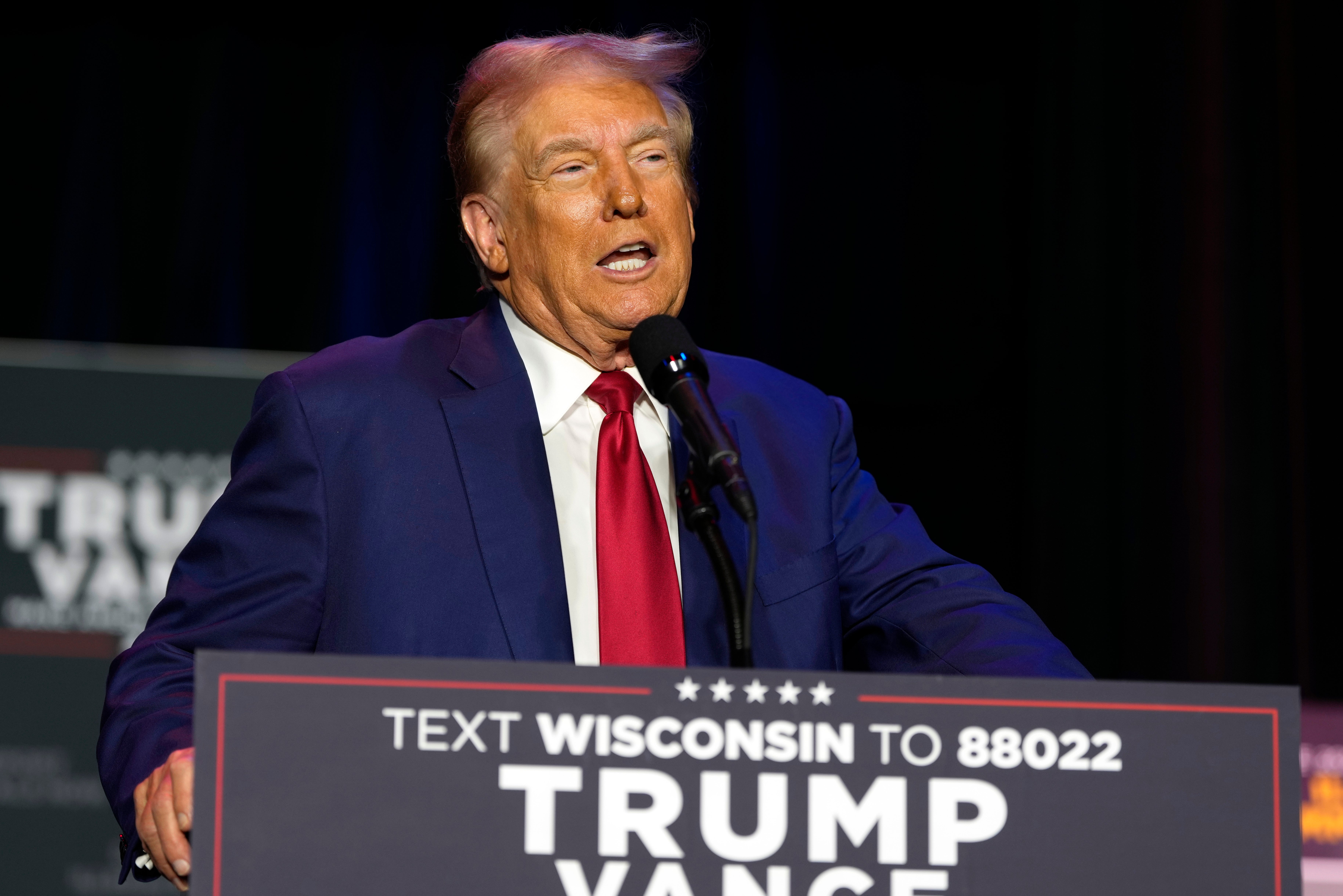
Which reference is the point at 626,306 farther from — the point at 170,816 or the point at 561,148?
the point at 170,816

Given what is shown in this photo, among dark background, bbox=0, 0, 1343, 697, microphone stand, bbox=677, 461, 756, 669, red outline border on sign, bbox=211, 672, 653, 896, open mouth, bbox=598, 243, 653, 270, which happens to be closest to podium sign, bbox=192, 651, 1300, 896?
red outline border on sign, bbox=211, 672, 653, 896

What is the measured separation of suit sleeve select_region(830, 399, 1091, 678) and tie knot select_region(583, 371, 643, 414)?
0.24 meters

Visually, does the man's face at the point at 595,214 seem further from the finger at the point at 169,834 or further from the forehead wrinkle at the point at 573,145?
the finger at the point at 169,834

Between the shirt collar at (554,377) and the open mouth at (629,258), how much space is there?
0.36ft

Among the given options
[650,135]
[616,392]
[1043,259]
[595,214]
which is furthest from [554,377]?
[1043,259]

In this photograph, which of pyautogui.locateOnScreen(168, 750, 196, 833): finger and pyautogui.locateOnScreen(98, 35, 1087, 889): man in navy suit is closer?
pyautogui.locateOnScreen(168, 750, 196, 833): finger

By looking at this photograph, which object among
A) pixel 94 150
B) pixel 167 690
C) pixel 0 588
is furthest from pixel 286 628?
pixel 94 150

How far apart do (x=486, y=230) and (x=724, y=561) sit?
771 millimetres

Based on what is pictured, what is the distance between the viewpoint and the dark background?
127 inches

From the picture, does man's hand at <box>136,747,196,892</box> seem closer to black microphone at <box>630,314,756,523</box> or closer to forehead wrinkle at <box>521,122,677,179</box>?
black microphone at <box>630,314,756,523</box>

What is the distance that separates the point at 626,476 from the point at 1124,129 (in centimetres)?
231

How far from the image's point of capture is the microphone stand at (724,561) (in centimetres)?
104

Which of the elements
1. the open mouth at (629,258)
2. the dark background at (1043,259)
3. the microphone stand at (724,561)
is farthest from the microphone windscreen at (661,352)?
the dark background at (1043,259)

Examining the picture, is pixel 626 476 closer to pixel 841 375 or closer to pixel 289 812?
pixel 289 812
